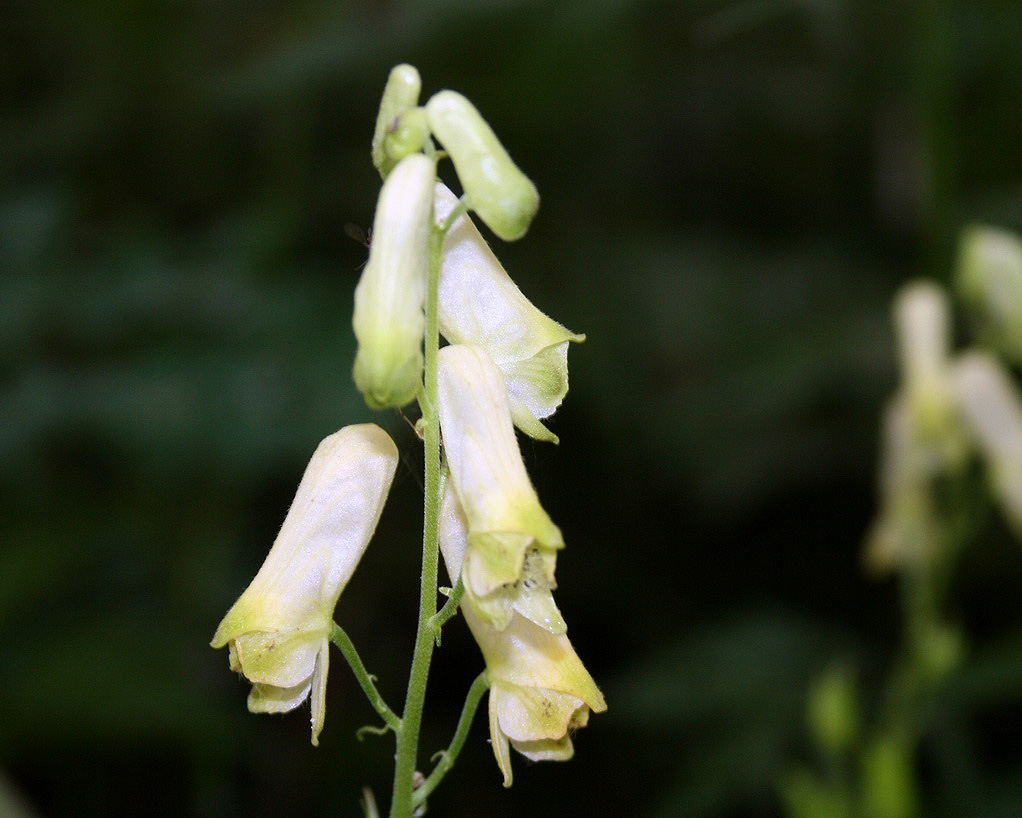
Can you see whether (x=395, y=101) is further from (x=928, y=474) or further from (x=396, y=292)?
(x=928, y=474)

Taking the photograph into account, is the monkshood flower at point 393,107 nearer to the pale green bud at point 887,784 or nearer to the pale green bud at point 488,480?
the pale green bud at point 488,480

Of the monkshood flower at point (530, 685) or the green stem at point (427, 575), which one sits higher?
the green stem at point (427, 575)

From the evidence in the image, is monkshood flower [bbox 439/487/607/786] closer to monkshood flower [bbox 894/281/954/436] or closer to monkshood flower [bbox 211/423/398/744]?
monkshood flower [bbox 211/423/398/744]

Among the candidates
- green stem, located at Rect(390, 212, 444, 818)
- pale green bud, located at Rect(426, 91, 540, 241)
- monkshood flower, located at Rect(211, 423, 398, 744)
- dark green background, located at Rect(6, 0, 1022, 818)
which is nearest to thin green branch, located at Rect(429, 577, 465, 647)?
green stem, located at Rect(390, 212, 444, 818)

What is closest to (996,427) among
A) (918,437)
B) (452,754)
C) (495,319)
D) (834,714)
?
(918,437)

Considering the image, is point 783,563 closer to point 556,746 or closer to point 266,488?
point 266,488

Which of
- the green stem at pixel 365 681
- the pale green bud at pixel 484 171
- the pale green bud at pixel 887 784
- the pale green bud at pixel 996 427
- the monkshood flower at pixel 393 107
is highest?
the monkshood flower at pixel 393 107

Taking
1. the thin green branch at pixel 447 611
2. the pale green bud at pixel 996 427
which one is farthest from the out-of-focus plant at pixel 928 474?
the thin green branch at pixel 447 611
